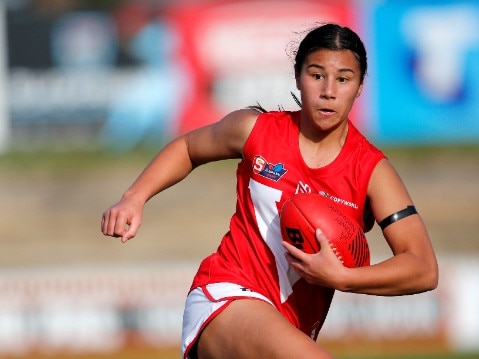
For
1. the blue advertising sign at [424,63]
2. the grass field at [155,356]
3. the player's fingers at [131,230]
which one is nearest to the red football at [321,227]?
the player's fingers at [131,230]

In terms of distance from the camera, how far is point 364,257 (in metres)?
4.41

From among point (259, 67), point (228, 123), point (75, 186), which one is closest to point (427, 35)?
point (259, 67)

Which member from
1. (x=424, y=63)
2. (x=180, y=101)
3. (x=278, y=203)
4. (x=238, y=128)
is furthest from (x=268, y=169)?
(x=424, y=63)

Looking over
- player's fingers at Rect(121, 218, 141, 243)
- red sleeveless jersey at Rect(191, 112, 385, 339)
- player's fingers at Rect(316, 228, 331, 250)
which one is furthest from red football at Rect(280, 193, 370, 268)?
player's fingers at Rect(121, 218, 141, 243)

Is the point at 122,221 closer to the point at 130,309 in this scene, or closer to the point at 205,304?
the point at 205,304

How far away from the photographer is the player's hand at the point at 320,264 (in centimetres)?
411

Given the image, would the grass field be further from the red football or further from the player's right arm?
the red football

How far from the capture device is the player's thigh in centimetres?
421

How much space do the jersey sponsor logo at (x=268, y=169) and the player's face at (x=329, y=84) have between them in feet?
0.81

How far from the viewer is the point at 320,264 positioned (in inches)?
162

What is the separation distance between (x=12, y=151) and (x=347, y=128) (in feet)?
45.6

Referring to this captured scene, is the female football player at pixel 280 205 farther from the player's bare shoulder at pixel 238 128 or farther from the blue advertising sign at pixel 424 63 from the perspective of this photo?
the blue advertising sign at pixel 424 63

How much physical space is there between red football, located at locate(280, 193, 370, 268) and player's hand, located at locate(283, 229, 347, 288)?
0.20 feet

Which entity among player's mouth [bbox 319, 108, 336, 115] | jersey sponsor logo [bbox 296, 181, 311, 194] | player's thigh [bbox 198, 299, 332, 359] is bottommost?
player's thigh [bbox 198, 299, 332, 359]
